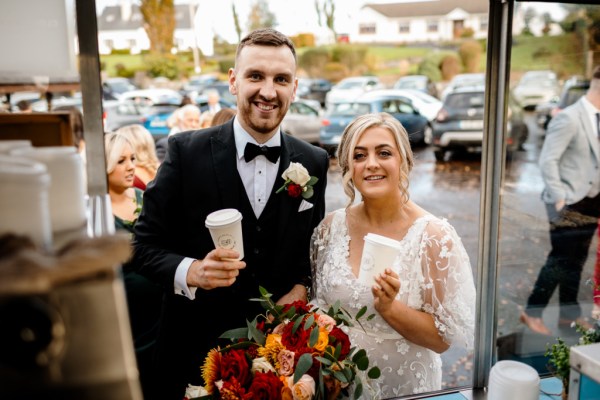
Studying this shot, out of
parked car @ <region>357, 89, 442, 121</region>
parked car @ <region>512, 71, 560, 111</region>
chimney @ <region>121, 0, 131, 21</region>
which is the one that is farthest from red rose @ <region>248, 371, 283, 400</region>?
chimney @ <region>121, 0, 131, 21</region>

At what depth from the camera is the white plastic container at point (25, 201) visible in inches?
24.5

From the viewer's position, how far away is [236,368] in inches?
58.7

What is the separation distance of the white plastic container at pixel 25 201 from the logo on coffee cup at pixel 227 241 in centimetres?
104

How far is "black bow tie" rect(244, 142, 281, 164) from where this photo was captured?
2.17m

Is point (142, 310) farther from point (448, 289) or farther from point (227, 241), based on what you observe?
point (448, 289)

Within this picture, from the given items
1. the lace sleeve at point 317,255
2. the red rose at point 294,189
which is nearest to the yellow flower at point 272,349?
the red rose at point 294,189

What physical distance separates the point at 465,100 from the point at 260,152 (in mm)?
9452

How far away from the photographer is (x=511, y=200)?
8195 mm

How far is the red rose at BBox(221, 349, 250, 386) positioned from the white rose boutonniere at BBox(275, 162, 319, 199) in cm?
73

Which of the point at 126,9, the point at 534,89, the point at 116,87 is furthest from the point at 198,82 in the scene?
the point at 534,89

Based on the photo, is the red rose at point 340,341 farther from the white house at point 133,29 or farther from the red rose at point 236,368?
the white house at point 133,29

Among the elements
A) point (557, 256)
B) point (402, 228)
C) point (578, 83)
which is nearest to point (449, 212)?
point (578, 83)

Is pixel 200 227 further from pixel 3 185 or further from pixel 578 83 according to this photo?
pixel 578 83

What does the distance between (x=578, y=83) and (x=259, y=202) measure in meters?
6.42
